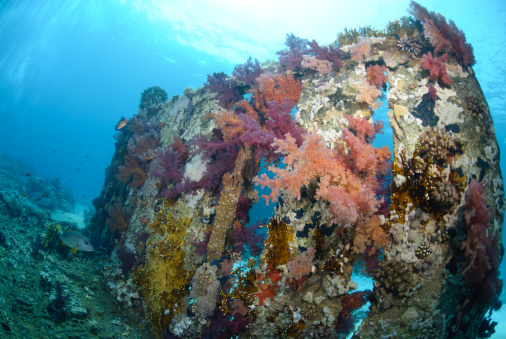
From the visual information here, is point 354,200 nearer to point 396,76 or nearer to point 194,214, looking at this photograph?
point 396,76

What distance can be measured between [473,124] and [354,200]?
245 cm

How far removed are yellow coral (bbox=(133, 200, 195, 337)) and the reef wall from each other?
3 centimetres

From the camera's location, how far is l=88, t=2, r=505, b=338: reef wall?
308 centimetres

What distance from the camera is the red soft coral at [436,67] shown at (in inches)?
159

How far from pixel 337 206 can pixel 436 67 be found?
3.42 metres

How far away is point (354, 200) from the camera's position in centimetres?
345

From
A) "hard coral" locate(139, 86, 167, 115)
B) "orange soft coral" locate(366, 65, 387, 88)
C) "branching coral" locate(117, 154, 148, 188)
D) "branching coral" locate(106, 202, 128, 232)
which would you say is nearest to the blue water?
"hard coral" locate(139, 86, 167, 115)

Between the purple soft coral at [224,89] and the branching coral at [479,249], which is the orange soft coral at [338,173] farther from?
the purple soft coral at [224,89]

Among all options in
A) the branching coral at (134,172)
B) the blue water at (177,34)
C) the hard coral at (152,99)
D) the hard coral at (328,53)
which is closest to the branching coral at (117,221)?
the branching coral at (134,172)

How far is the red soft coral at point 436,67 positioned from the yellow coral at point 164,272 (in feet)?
20.1

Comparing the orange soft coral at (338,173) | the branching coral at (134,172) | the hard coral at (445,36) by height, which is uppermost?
the branching coral at (134,172)

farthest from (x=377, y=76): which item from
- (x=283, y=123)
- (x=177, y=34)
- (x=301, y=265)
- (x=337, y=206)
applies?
(x=177, y=34)

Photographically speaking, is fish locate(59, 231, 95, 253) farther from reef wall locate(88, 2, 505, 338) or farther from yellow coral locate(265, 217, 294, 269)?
yellow coral locate(265, 217, 294, 269)

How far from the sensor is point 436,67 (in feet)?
13.5
